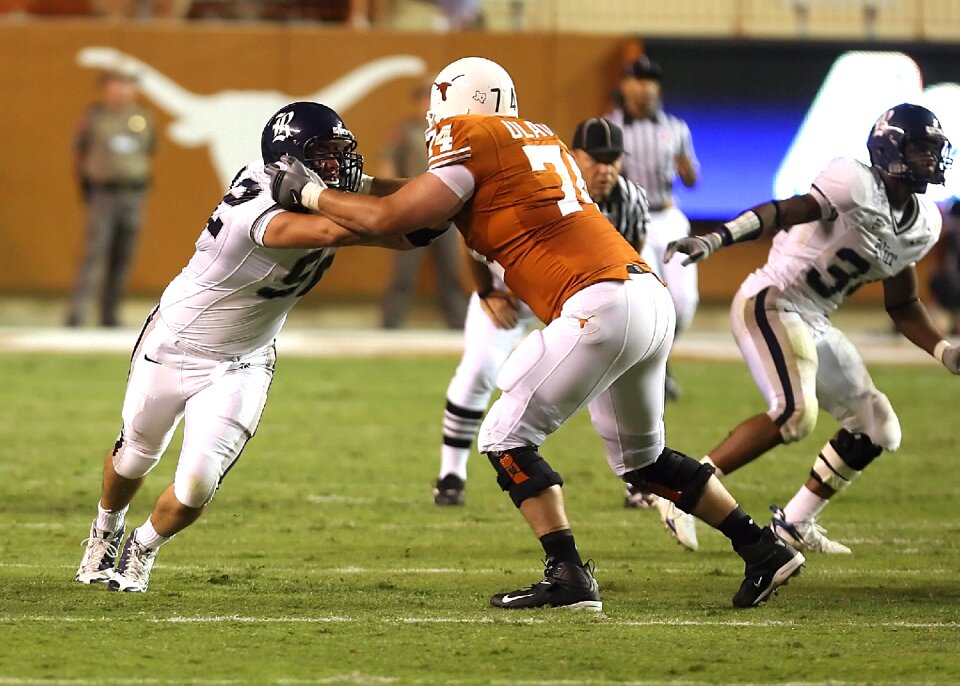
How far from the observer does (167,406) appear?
16.7 feet

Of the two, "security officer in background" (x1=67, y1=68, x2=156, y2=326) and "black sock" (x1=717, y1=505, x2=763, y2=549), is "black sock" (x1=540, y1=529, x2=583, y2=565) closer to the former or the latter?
"black sock" (x1=717, y1=505, x2=763, y2=549)

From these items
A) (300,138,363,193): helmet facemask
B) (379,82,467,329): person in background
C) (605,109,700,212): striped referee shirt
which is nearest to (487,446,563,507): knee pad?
(300,138,363,193): helmet facemask

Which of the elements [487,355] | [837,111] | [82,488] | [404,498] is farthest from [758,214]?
[837,111]

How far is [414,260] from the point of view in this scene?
1459cm

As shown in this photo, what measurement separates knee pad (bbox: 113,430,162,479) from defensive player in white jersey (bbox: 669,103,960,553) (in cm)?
212

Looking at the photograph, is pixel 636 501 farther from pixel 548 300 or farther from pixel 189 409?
pixel 189 409

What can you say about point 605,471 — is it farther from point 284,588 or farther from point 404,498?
point 284,588

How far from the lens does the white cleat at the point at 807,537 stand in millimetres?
6125

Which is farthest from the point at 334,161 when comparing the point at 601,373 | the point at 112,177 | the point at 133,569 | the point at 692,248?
the point at 112,177

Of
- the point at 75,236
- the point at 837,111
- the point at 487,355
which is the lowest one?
the point at 75,236

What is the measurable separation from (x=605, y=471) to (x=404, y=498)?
131 cm

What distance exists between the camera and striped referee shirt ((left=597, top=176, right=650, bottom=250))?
22.4 ft

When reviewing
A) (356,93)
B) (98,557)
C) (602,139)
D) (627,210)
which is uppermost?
(602,139)

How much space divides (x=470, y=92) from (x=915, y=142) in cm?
183
